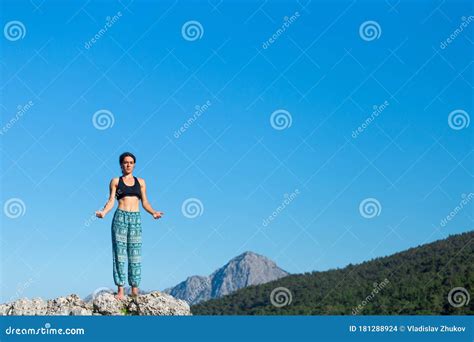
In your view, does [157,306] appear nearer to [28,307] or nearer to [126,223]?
[126,223]

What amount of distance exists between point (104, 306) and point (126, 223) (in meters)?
1.65

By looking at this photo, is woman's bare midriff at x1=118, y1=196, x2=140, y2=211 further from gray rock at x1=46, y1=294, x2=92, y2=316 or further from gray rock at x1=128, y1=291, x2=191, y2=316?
Result: gray rock at x1=46, y1=294, x2=92, y2=316

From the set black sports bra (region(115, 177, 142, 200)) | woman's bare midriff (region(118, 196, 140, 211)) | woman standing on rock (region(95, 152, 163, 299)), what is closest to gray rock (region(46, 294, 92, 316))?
woman standing on rock (region(95, 152, 163, 299))

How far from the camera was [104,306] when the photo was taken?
41.2 ft

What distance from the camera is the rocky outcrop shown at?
12.6 metres

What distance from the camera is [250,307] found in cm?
7238

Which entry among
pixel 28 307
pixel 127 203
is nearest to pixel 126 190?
pixel 127 203

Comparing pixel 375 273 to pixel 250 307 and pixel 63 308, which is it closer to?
pixel 250 307

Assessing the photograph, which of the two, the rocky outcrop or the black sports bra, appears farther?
the rocky outcrop

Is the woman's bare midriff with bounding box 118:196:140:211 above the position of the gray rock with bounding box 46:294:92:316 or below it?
above

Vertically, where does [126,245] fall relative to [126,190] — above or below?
below

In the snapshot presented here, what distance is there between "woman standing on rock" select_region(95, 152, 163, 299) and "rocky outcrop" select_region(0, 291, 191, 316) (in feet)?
1.28
